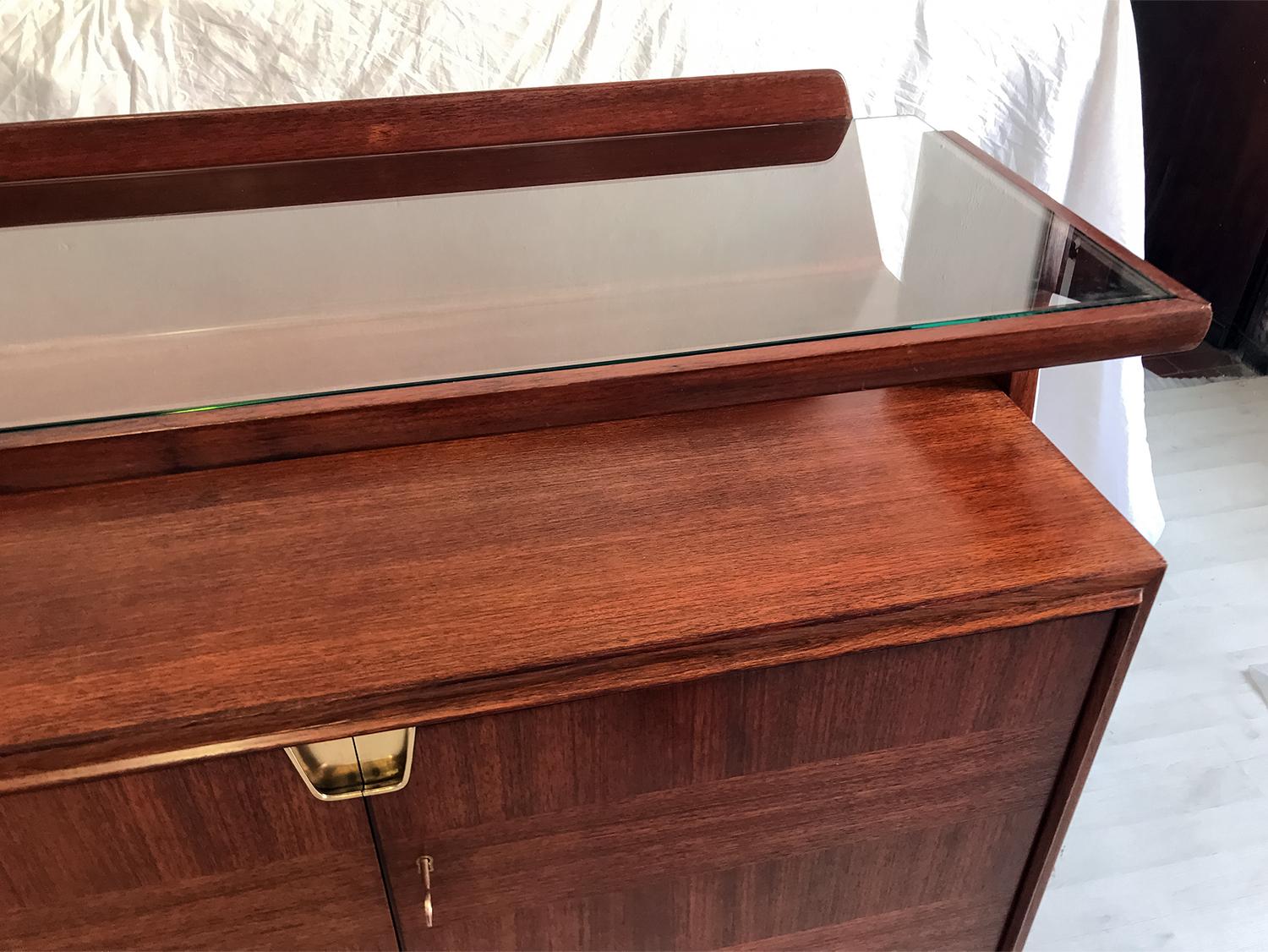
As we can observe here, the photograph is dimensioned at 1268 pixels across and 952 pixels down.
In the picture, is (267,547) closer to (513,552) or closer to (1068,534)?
(513,552)

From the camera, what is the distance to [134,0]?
77 cm

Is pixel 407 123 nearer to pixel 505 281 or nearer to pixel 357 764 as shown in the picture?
pixel 505 281

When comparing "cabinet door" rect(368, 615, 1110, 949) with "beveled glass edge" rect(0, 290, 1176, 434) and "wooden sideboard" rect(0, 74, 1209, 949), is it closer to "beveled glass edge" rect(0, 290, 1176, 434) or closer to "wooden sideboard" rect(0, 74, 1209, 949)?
"wooden sideboard" rect(0, 74, 1209, 949)

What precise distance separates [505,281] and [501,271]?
1 centimetres

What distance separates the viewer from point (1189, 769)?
0.91 meters

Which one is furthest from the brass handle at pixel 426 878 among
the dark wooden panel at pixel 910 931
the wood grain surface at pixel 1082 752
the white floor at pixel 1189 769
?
the white floor at pixel 1189 769

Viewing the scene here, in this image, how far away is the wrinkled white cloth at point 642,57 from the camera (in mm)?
766

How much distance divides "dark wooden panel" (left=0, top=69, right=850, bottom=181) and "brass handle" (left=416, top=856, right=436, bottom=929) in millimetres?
361

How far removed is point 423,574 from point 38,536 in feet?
0.56

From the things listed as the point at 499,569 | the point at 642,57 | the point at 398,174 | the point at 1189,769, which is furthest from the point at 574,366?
the point at 1189,769

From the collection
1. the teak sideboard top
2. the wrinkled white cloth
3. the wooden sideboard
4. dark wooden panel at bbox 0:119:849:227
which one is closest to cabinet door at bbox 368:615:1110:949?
the wooden sideboard

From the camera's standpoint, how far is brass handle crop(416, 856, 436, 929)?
0.46 m

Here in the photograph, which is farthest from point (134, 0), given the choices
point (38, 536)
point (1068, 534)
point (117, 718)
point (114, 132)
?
point (1068, 534)

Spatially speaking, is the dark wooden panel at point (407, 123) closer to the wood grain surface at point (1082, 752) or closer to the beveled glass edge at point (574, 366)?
the beveled glass edge at point (574, 366)
